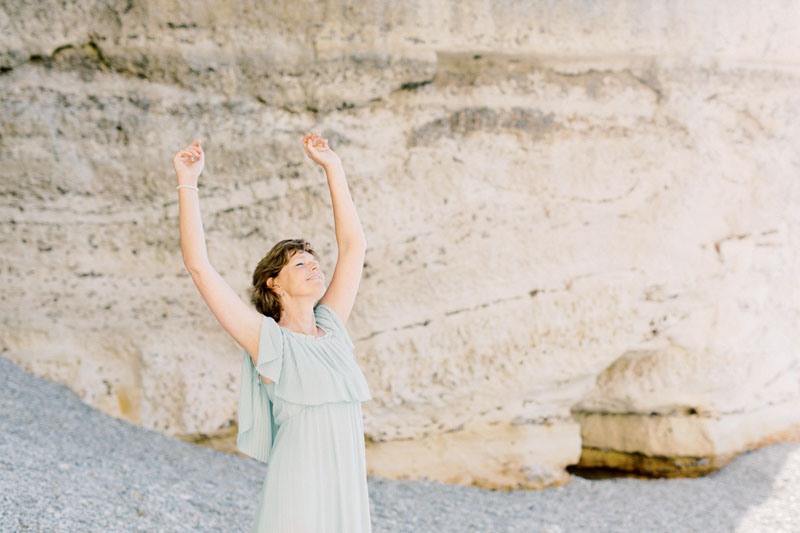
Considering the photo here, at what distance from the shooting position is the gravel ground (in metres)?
3.55

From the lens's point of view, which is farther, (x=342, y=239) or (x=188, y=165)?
(x=342, y=239)

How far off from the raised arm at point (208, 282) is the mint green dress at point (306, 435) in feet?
0.16

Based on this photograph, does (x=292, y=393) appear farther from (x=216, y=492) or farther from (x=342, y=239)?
(x=216, y=492)

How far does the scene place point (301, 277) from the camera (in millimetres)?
2410

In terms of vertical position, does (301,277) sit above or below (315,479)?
above

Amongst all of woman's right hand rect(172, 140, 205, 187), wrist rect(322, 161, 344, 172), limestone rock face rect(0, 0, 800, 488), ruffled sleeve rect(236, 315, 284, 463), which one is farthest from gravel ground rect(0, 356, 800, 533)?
wrist rect(322, 161, 344, 172)

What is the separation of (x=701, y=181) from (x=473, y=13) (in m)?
2.11

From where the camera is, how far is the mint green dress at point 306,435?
2184 mm

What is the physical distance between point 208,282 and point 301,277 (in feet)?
1.06

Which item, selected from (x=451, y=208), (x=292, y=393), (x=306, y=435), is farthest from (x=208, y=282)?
(x=451, y=208)

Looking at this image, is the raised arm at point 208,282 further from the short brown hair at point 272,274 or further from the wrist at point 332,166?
the wrist at point 332,166

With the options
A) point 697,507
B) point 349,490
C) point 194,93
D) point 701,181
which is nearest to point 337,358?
point 349,490

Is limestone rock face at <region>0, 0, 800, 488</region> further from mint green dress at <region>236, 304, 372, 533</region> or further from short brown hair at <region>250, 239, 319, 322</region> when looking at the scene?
mint green dress at <region>236, 304, 372, 533</region>

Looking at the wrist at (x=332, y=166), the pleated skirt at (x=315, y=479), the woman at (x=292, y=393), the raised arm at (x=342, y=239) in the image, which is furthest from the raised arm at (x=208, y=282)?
the wrist at (x=332, y=166)
